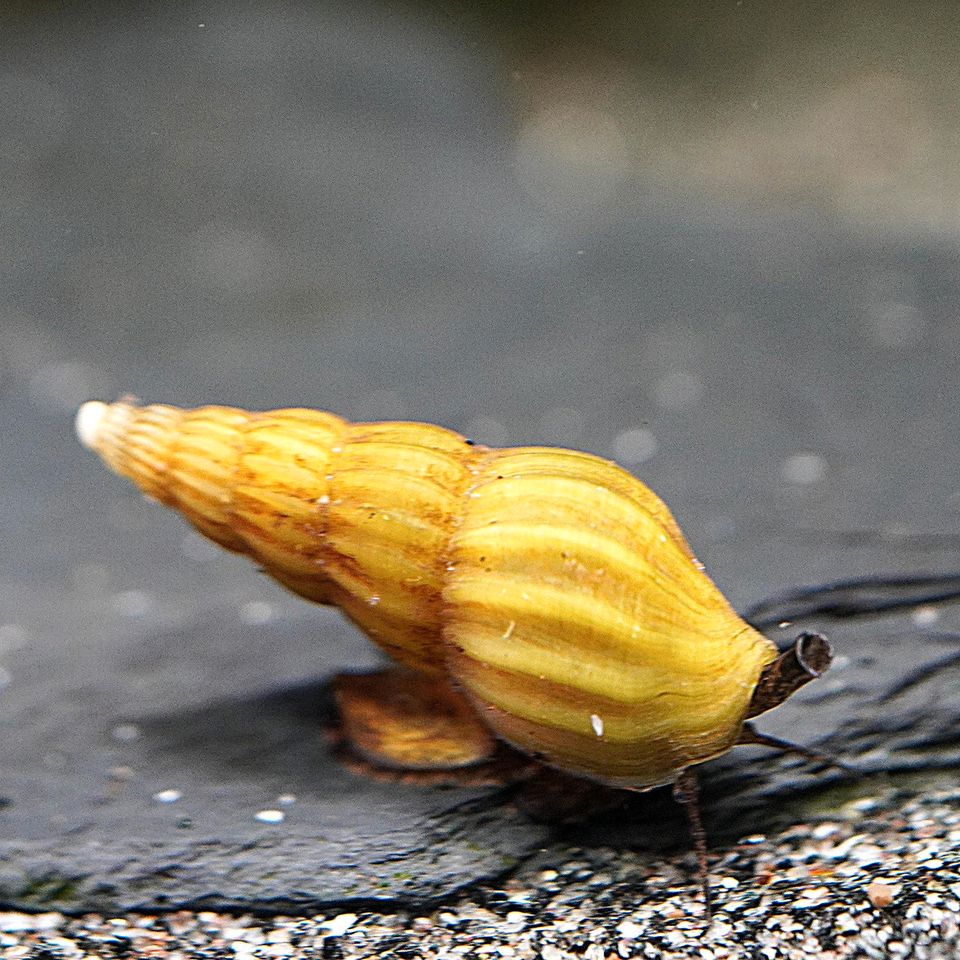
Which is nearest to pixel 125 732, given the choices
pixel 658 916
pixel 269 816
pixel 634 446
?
pixel 269 816

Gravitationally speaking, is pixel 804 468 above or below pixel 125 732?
above

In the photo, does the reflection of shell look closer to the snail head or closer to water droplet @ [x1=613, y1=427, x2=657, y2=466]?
the snail head

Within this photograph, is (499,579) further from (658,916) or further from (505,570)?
(658,916)

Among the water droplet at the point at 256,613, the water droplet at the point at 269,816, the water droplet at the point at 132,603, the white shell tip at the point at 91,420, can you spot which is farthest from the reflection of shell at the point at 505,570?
the water droplet at the point at 132,603

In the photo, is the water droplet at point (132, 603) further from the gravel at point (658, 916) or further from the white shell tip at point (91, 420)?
the gravel at point (658, 916)

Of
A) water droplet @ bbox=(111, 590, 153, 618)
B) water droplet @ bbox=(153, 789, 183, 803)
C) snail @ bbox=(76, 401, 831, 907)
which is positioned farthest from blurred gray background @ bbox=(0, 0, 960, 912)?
snail @ bbox=(76, 401, 831, 907)
